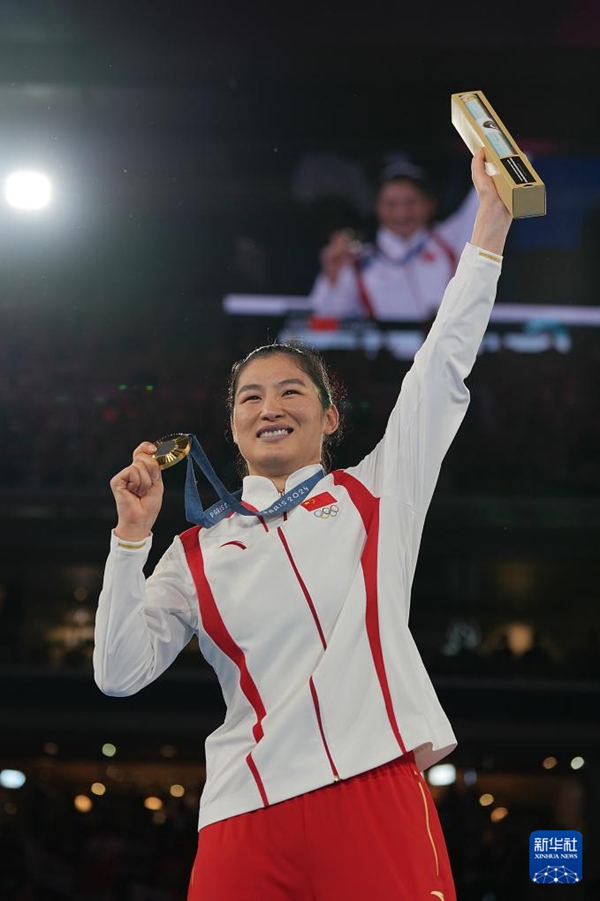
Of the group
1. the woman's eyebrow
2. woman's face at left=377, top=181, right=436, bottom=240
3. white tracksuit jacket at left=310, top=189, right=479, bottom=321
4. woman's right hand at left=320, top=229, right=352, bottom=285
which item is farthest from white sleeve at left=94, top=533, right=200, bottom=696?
woman's face at left=377, top=181, right=436, bottom=240

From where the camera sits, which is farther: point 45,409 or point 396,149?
point 396,149

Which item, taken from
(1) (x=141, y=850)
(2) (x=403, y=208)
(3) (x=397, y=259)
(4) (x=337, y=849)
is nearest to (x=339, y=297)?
(3) (x=397, y=259)

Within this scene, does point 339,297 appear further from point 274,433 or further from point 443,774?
point 274,433

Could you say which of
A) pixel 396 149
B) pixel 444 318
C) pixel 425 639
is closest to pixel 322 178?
pixel 396 149

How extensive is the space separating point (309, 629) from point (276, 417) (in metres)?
0.48

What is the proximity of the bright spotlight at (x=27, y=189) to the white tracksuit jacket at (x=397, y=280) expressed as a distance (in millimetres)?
6877

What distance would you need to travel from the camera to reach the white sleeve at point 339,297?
1187 centimetres

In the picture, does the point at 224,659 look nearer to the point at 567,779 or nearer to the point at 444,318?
the point at 444,318

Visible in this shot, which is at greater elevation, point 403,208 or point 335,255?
point 403,208

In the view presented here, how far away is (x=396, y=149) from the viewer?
12.6 m

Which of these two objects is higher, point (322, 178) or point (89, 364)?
point (322, 178)

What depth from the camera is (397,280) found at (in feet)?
39.3

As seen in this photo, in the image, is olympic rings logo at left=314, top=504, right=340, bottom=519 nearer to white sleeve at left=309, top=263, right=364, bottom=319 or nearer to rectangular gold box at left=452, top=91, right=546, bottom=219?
rectangular gold box at left=452, top=91, right=546, bottom=219

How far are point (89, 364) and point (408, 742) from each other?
8.08 metres
